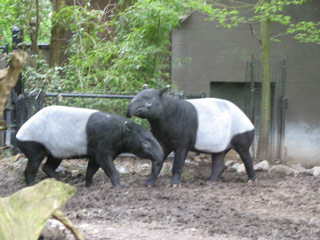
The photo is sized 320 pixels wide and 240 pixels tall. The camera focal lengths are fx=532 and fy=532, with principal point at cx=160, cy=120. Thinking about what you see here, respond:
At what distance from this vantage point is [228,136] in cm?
756

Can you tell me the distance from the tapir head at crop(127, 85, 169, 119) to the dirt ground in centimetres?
95

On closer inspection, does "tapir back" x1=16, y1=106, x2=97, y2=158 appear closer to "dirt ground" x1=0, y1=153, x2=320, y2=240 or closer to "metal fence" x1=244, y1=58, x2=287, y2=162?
"dirt ground" x1=0, y1=153, x2=320, y2=240

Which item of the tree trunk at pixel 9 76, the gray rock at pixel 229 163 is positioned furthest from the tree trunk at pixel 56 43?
the tree trunk at pixel 9 76

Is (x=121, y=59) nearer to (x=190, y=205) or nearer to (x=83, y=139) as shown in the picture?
(x=83, y=139)

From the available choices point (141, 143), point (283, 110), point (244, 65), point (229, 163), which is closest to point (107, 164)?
point (141, 143)

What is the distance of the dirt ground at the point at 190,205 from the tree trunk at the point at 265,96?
167 cm

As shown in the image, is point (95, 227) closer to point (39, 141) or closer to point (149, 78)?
point (39, 141)

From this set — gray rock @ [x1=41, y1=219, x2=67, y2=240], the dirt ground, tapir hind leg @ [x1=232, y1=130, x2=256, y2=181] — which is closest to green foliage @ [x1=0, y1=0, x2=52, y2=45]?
the dirt ground

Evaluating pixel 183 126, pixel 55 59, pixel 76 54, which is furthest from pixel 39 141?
pixel 55 59

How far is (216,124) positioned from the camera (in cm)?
747

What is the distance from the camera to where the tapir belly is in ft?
24.3

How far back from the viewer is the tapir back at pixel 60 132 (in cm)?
673

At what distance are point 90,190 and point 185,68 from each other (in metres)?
4.65

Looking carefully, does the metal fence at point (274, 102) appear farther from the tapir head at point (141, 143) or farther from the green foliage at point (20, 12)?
the green foliage at point (20, 12)
